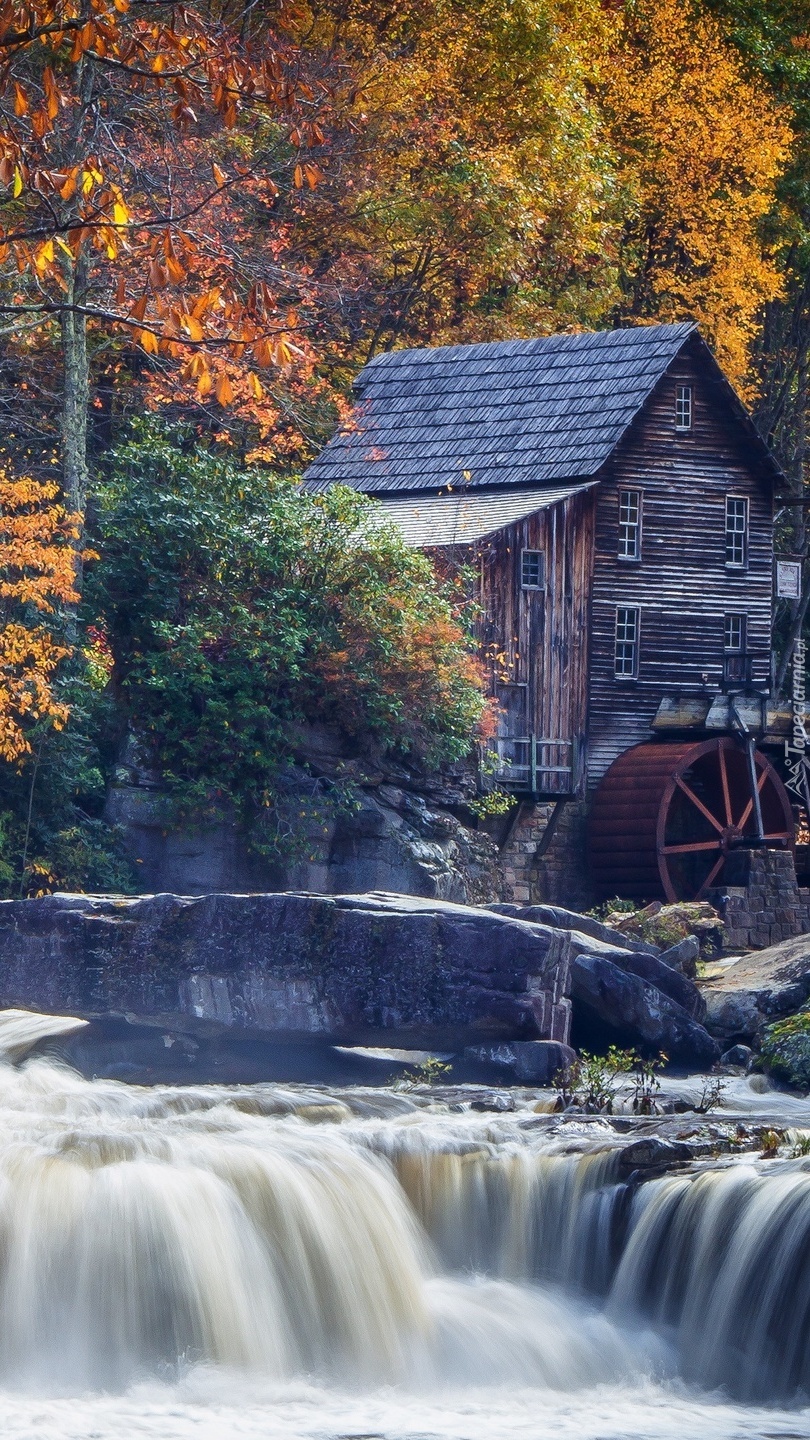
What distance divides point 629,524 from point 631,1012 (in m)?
14.2

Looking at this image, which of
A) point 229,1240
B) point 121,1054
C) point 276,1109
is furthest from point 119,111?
point 229,1240

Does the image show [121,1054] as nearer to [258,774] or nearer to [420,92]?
[258,774]

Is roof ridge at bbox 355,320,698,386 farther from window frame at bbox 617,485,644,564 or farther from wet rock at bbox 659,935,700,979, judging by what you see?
wet rock at bbox 659,935,700,979

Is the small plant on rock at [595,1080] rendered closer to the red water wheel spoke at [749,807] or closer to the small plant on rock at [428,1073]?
the small plant on rock at [428,1073]

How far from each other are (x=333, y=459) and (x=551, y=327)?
5.61m

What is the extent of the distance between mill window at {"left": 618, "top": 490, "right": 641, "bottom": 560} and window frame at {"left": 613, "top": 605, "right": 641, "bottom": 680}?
78 centimetres

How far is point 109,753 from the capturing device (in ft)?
74.1

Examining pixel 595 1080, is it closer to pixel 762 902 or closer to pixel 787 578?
pixel 762 902

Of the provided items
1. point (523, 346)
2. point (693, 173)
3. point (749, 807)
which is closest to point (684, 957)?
point (749, 807)

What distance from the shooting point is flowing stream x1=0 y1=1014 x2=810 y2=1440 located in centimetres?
988

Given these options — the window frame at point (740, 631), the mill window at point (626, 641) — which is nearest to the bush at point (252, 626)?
the mill window at point (626, 641)

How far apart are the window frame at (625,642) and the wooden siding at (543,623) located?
73cm

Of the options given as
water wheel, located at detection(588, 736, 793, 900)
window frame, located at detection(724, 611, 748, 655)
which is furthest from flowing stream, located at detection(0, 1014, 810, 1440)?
window frame, located at detection(724, 611, 748, 655)

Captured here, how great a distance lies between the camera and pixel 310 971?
15.0 meters
